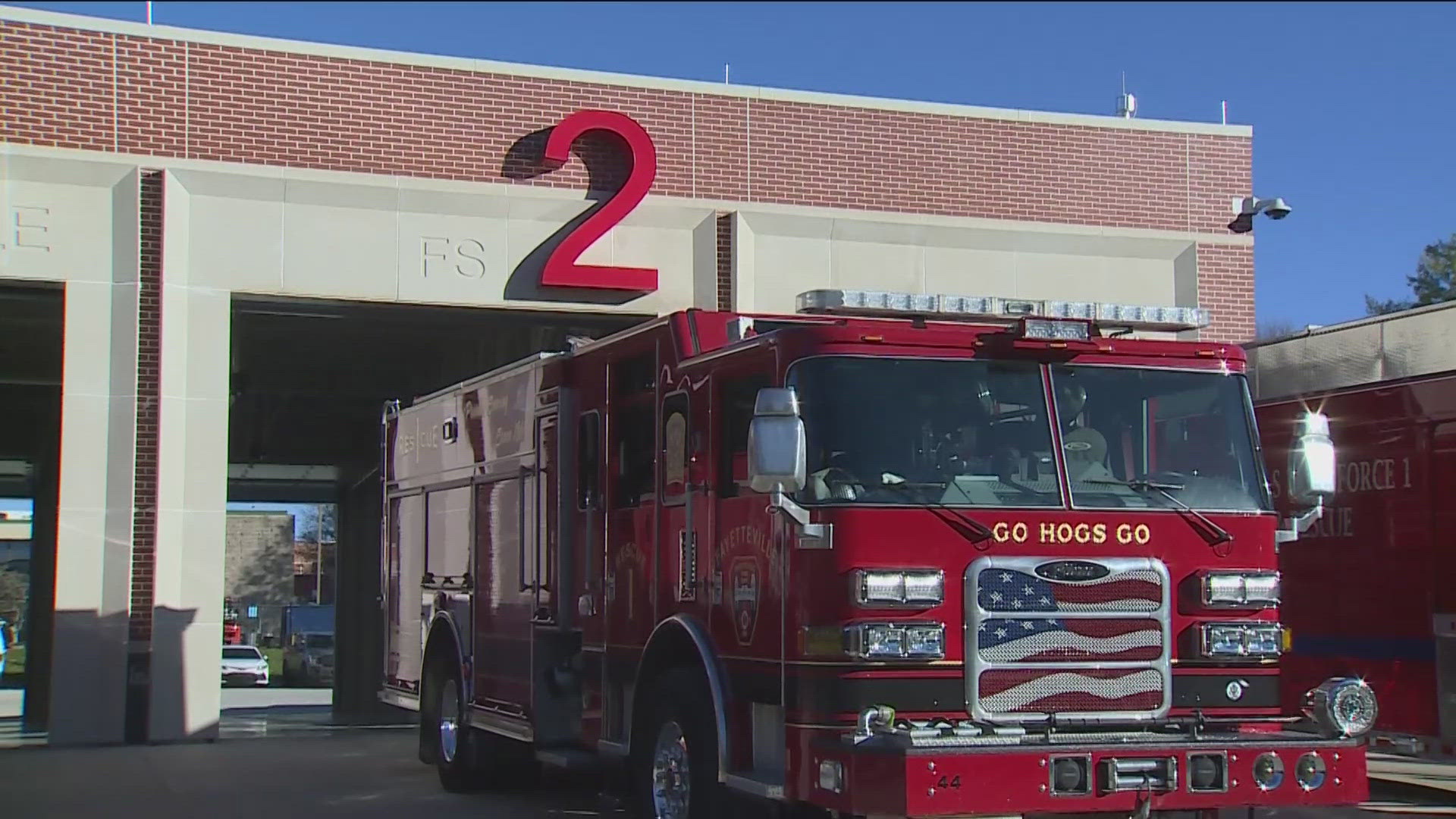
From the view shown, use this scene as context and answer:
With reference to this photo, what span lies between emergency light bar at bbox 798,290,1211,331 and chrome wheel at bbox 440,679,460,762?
484 centimetres

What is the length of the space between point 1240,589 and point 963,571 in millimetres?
1365

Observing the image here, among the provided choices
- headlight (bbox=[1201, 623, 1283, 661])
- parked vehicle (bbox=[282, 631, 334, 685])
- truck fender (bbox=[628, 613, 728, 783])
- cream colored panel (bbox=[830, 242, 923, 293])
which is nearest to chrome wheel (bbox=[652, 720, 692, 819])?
truck fender (bbox=[628, 613, 728, 783])

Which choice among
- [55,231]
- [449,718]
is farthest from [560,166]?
[449,718]

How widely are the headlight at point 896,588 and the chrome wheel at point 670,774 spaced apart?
1579 mm

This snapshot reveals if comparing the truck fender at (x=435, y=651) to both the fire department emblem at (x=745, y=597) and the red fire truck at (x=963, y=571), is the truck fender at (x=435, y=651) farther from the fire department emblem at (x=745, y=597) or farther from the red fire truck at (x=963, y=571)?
the fire department emblem at (x=745, y=597)

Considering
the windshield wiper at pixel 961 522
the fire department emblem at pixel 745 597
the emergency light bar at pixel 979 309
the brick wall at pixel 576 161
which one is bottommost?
the fire department emblem at pixel 745 597

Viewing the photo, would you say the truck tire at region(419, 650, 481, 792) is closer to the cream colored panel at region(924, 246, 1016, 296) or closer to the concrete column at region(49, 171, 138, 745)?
the concrete column at region(49, 171, 138, 745)

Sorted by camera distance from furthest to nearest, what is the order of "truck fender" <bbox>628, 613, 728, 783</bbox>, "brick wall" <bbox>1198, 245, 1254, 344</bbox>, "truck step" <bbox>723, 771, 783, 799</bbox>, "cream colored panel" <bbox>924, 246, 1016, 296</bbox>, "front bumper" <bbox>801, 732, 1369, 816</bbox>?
"brick wall" <bbox>1198, 245, 1254, 344</bbox>
"cream colored panel" <bbox>924, 246, 1016, 296</bbox>
"truck fender" <bbox>628, 613, 728, 783</bbox>
"truck step" <bbox>723, 771, 783, 799</bbox>
"front bumper" <bbox>801, 732, 1369, 816</bbox>

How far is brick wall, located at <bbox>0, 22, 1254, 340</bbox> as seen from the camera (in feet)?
51.2

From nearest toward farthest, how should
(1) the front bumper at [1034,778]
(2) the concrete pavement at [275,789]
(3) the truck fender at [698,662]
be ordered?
(1) the front bumper at [1034,778], (3) the truck fender at [698,662], (2) the concrete pavement at [275,789]

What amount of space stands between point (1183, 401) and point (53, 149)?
11579 millimetres

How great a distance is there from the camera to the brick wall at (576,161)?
15602 millimetres

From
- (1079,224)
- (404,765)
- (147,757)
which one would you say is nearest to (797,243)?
(1079,224)

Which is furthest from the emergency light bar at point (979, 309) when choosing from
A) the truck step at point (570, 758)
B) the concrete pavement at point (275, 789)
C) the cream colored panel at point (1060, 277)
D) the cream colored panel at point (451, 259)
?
the cream colored panel at point (1060, 277)
